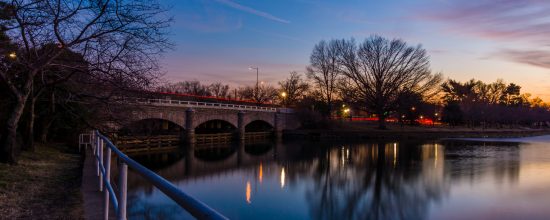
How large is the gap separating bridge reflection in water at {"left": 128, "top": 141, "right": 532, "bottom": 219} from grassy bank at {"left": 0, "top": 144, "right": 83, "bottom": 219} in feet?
7.66

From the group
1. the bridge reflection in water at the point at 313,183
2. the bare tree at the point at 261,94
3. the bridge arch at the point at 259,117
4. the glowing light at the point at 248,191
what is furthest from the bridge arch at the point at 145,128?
the bare tree at the point at 261,94

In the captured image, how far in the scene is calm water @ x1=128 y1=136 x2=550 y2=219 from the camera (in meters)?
14.2

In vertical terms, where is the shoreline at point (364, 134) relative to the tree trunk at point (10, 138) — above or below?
below

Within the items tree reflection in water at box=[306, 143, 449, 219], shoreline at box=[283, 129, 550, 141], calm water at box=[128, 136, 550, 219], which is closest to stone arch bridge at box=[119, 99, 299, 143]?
shoreline at box=[283, 129, 550, 141]

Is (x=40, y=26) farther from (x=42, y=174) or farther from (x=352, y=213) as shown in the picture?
(x=352, y=213)

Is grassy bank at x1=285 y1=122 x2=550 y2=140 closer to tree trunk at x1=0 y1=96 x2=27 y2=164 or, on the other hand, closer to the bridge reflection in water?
the bridge reflection in water

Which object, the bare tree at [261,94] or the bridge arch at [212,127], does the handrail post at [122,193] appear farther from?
the bare tree at [261,94]

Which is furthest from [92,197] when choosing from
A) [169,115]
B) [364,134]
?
[364,134]

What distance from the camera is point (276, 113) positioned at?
60.4 m

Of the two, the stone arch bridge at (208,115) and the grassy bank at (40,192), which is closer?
the grassy bank at (40,192)

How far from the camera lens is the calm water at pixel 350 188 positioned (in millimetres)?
14156

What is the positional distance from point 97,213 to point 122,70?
16.5ft

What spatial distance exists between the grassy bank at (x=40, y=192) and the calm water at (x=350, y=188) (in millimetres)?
2403

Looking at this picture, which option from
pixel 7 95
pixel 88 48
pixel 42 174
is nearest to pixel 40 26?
pixel 88 48
